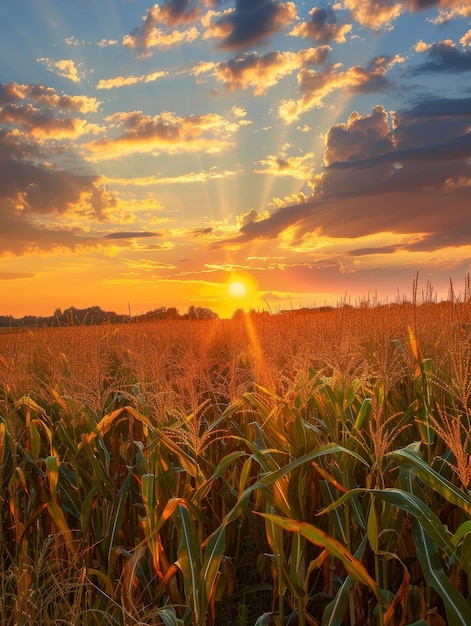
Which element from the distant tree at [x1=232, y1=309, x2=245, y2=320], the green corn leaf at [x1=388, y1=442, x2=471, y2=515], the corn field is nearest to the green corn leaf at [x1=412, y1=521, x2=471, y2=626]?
the corn field

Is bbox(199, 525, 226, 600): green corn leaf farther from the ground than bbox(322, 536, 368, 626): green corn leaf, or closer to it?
farther from the ground

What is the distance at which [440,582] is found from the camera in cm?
222

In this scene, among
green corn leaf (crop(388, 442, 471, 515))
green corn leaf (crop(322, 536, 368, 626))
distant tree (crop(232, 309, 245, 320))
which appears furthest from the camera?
distant tree (crop(232, 309, 245, 320))

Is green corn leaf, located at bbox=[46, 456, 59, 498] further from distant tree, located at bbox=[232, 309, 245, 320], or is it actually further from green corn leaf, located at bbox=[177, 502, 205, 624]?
distant tree, located at bbox=[232, 309, 245, 320]

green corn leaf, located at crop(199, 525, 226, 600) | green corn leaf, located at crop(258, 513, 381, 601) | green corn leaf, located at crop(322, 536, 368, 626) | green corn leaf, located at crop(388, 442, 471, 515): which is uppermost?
green corn leaf, located at crop(388, 442, 471, 515)

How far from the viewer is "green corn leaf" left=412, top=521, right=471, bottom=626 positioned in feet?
7.08

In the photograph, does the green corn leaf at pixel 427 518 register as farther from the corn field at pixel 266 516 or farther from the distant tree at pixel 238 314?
the distant tree at pixel 238 314

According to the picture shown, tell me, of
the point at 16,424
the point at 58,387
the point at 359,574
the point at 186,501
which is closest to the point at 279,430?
the point at 186,501

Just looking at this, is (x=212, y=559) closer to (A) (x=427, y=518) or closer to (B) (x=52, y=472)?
(A) (x=427, y=518)

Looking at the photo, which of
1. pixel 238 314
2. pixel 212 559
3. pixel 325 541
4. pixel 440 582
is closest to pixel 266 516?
pixel 325 541

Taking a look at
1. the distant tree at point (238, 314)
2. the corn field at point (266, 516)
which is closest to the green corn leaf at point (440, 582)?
the corn field at point (266, 516)

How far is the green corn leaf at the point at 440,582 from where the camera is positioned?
2.16 meters

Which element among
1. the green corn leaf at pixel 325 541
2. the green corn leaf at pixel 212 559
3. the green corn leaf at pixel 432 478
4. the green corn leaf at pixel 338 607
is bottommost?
the green corn leaf at pixel 338 607

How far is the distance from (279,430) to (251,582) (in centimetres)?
124
